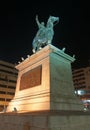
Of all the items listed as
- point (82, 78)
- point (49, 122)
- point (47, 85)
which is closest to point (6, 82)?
point (82, 78)

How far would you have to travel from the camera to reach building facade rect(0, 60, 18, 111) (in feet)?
176

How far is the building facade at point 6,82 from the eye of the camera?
53.5 m

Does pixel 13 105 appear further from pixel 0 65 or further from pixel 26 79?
pixel 0 65

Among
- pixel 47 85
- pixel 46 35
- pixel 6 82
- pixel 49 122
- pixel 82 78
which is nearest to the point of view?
pixel 49 122

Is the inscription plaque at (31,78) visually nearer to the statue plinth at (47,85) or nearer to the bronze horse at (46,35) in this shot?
the statue plinth at (47,85)

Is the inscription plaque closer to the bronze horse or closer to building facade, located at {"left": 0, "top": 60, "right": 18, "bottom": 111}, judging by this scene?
the bronze horse

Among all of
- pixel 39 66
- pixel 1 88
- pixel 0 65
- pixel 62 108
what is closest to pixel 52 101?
pixel 62 108

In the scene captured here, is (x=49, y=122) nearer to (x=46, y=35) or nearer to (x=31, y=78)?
(x=31, y=78)

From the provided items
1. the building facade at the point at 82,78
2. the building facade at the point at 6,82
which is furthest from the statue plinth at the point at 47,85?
the building facade at the point at 82,78

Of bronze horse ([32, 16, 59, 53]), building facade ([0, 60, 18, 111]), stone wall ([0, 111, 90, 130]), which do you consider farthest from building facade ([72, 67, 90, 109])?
stone wall ([0, 111, 90, 130])

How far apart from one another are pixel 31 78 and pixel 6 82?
44513mm

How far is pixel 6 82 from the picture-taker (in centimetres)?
5647

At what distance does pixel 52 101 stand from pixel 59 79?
2659mm

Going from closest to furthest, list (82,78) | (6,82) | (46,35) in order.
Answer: (46,35) → (6,82) → (82,78)
